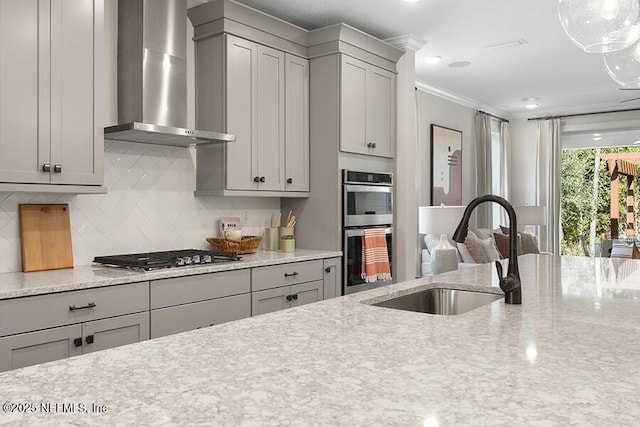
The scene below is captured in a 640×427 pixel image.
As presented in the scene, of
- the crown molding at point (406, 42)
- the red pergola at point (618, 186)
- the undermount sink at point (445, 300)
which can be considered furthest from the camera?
the red pergola at point (618, 186)

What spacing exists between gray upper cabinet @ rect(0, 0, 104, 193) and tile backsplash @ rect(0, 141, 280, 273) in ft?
1.19

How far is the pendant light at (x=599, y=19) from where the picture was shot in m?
1.61

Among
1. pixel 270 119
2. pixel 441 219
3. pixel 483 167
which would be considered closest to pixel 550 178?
pixel 483 167

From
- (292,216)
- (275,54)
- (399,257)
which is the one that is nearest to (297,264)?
(292,216)

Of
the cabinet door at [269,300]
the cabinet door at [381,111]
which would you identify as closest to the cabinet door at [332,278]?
the cabinet door at [269,300]

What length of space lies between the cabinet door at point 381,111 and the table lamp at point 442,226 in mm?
985

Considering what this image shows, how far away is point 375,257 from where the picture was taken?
4199 mm

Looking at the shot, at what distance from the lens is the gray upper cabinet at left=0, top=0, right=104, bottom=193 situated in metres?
2.45

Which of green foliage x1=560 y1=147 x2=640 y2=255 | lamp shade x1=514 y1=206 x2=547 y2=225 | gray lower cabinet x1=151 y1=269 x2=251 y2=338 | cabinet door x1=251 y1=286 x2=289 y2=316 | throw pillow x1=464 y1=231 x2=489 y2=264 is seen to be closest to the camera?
gray lower cabinet x1=151 y1=269 x2=251 y2=338

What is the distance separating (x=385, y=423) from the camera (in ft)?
2.55

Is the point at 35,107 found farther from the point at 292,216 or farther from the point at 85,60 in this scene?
the point at 292,216

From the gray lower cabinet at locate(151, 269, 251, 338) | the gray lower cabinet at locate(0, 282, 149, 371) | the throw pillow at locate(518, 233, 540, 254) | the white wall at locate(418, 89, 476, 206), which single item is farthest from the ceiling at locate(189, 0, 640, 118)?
the gray lower cabinet at locate(0, 282, 149, 371)

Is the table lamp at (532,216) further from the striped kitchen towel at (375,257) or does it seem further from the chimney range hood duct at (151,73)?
the chimney range hood duct at (151,73)

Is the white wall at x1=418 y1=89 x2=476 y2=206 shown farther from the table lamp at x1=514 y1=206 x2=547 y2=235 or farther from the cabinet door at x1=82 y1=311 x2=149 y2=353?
the cabinet door at x1=82 y1=311 x2=149 y2=353
